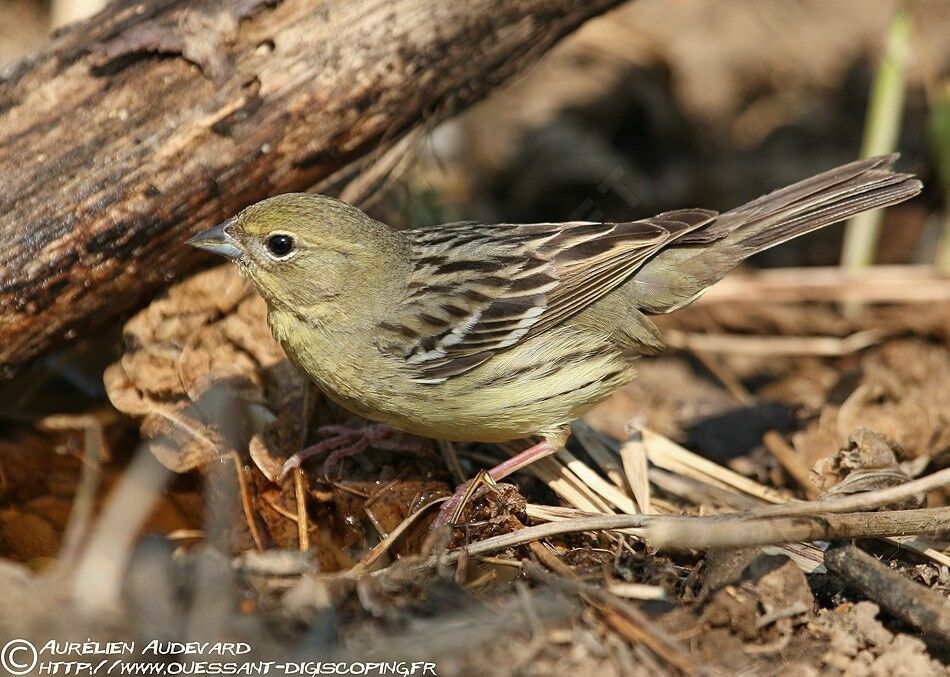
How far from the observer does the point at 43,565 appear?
4879 millimetres

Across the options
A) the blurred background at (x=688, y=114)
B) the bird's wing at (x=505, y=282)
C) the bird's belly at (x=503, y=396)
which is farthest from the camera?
the blurred background at (x=688, y=114)

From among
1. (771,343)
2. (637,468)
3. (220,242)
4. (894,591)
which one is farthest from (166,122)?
(771,343)

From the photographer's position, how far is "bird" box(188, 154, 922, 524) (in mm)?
5129

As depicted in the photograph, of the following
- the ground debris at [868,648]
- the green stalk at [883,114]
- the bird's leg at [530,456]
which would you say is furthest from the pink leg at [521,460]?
the green stalk at [883,114]

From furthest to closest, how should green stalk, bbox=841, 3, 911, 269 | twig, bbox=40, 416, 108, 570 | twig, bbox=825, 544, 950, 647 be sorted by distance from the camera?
green stalk, bbox=841, 3, 911, 269, twig, bbox=40, 416, 108, 570, twig, bbox=825, 544, 950, 647

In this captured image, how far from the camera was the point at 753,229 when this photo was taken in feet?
18.6

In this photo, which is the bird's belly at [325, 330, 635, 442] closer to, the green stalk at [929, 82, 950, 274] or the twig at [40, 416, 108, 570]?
the twig at [40, 416, 108, 570]

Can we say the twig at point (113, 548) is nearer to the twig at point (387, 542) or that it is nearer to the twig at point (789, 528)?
the twig at point (387, 542)

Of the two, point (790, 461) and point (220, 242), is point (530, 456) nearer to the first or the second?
point (790, 461)

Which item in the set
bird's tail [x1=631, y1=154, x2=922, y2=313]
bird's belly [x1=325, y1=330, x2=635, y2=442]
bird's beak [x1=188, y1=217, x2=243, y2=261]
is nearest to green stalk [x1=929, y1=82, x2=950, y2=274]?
bird's tail [x1=631, y1=154, x2=922, y2=313]

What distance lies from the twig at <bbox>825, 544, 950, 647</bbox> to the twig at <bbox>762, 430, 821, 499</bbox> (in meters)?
1.07

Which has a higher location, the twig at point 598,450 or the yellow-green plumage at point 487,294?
the yellow-green plumage at point 487,294

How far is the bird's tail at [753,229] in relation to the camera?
5.62 m

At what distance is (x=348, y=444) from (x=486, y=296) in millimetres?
1075
